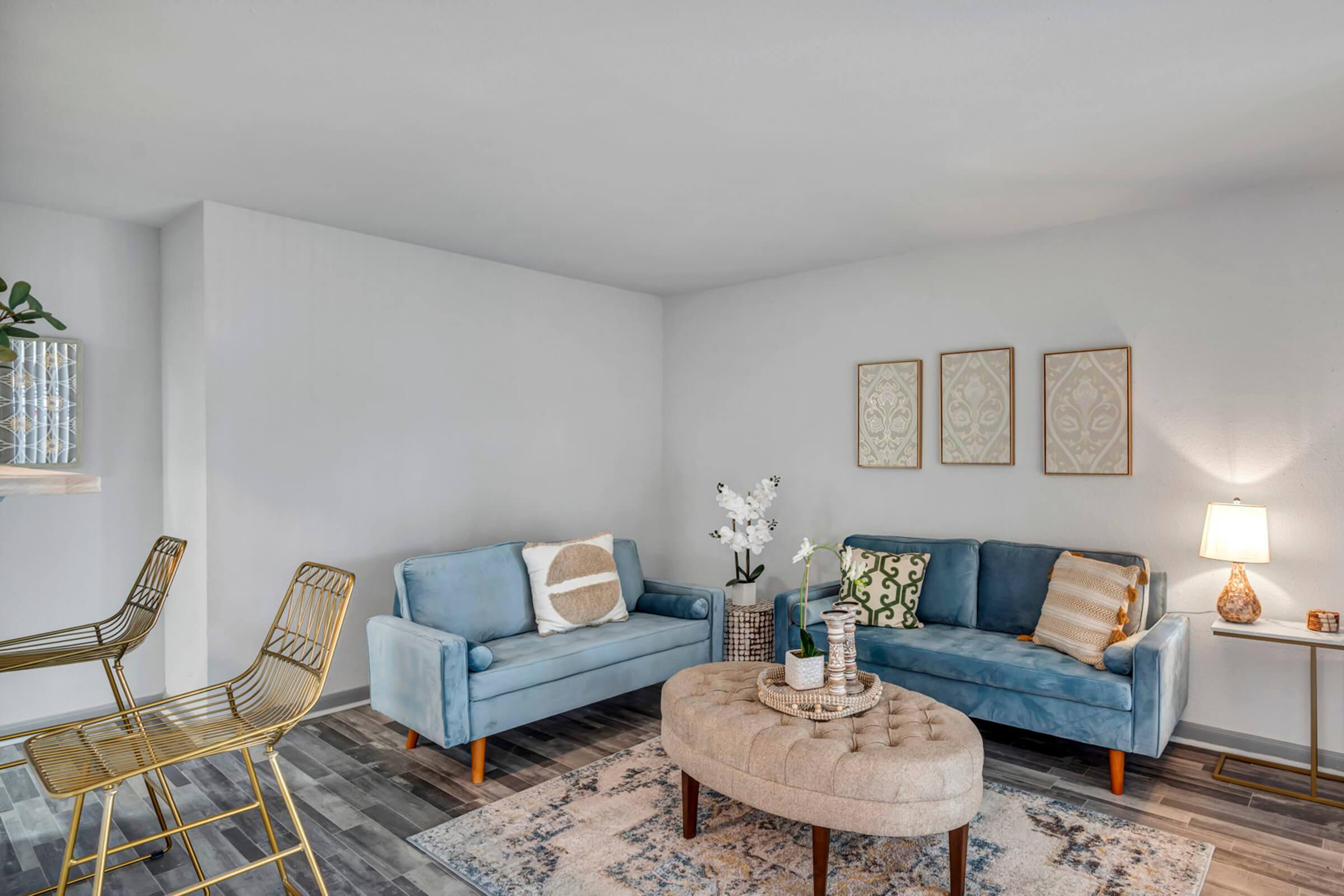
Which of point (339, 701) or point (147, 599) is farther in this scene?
point (339, 701)

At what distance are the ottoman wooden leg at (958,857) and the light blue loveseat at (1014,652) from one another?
1.21 m

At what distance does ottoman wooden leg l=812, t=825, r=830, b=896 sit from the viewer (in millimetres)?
2289

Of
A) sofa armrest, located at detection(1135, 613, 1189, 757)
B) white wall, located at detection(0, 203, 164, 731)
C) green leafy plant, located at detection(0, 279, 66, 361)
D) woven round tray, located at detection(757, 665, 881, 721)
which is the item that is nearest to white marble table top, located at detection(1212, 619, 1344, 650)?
sofa armrest, located at detection(1135, 613, 1189, 757)

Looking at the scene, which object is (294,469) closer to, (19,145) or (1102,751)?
(19,145)

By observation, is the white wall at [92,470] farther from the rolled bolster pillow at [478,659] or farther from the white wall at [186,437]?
the rolled bolster pillow at [478,659]

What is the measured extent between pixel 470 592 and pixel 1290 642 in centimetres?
366

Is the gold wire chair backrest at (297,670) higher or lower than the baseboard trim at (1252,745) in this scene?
higher

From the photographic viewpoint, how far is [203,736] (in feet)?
6.40

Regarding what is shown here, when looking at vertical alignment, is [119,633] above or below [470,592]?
above

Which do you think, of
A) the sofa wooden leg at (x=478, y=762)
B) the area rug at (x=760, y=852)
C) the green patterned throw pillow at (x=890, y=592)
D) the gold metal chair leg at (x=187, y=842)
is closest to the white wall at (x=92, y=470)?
the gold metal chair leg at (x=187, y=842)

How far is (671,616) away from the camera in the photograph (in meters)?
4.48

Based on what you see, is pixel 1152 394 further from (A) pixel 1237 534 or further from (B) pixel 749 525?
(B) pixel 749 525

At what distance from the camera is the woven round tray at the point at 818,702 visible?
2611 mm

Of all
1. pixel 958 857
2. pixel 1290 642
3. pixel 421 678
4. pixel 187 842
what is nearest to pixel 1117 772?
pixel 1290 642
